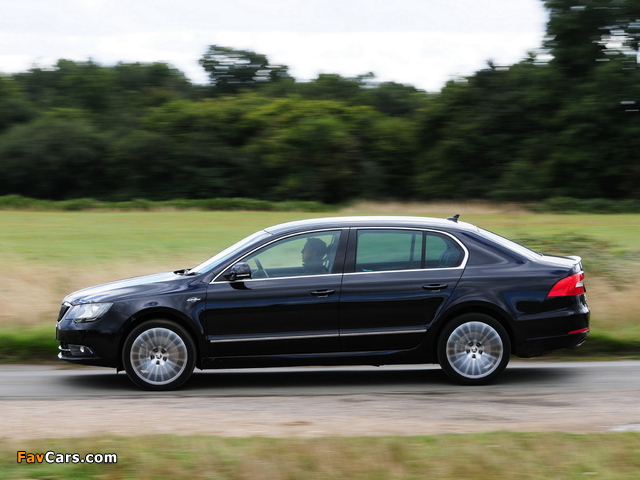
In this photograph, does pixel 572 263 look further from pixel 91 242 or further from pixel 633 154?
pixel 633 154

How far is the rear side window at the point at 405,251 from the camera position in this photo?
27.0 ft

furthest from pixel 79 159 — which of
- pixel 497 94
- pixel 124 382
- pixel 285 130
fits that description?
pixel 124 382

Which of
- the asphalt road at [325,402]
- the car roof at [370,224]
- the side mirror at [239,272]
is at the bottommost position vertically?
the asphalt road at [325,402]

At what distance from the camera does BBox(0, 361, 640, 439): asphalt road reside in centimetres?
652

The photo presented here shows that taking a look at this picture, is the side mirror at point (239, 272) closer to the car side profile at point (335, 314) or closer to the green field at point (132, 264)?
the car side profile at point (335, 314)

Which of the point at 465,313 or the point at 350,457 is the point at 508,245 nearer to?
the point at 465,313

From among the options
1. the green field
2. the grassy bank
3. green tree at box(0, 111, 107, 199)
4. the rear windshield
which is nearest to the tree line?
green tree at box(0, 111, 107, 199)

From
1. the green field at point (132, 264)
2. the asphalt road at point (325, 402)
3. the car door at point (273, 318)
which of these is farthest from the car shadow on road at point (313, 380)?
the green field at point (132, 264)

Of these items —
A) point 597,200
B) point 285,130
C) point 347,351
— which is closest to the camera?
point 347,351

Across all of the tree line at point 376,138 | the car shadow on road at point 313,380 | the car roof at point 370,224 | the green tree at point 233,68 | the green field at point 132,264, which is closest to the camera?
the car shadow on road at point 313,380

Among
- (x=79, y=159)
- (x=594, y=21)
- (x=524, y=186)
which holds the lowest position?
(x=524, y=186)

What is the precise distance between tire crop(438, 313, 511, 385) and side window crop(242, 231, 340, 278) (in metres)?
1.27

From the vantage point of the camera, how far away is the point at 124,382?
865cm

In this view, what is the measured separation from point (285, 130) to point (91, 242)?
34.9m
